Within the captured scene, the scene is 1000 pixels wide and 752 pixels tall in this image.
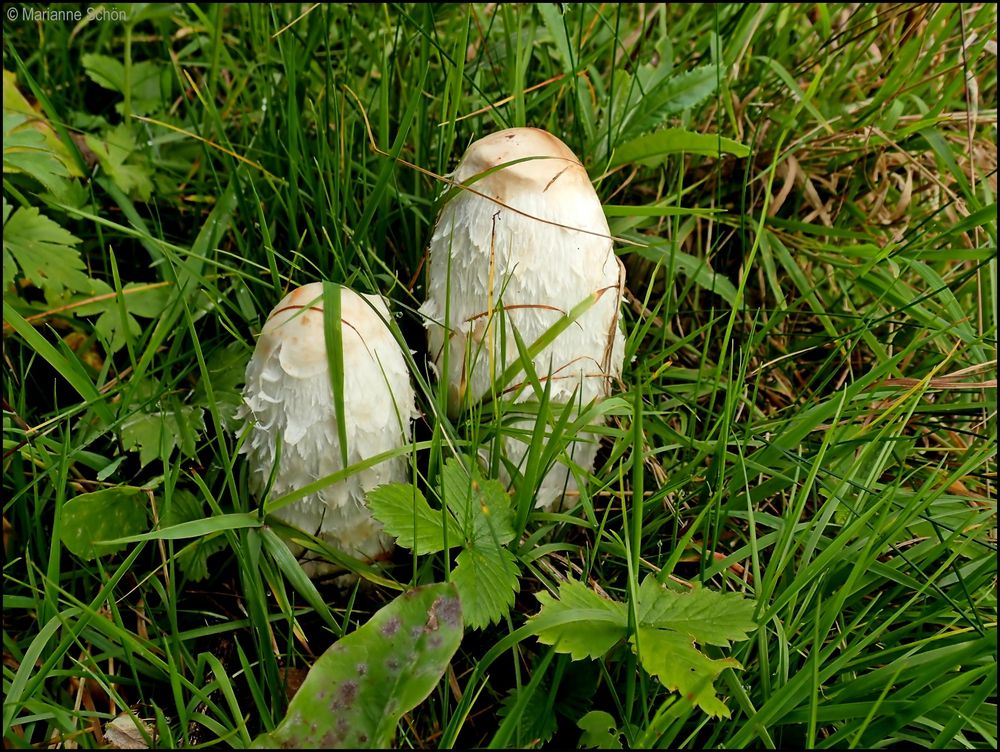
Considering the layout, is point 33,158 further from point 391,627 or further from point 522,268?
point 391,627

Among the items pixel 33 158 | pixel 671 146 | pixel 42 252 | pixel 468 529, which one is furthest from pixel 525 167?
pixel 33 158

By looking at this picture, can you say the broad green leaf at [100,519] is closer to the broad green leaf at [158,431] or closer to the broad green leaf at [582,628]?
the broad green leaf at [158,431]

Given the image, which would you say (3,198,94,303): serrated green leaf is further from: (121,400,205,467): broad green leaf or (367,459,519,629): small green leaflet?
(367,459,519,629): small green leaflet

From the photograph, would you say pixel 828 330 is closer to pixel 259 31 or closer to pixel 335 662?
pixel 335 662

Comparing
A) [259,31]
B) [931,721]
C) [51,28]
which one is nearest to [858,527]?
[931,721]

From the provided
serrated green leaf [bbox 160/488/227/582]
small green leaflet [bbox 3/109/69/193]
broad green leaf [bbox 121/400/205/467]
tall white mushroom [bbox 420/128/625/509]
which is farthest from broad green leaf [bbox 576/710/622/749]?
small green leaflet [bbox 3/109/69/193]

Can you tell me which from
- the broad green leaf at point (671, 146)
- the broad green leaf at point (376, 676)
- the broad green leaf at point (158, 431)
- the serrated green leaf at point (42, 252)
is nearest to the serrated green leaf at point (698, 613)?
the broad green leaf at point (376, 676)
